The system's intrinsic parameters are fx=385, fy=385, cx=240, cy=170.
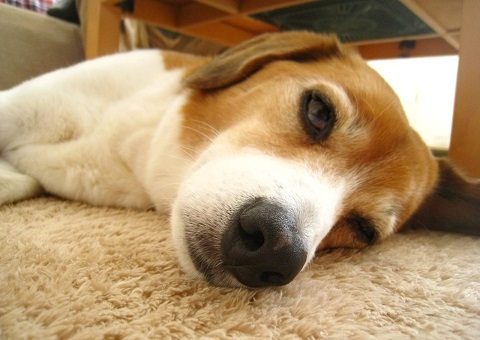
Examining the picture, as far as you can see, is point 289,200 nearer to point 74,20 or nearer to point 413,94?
point 74,20

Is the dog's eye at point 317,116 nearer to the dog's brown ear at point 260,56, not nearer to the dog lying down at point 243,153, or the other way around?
the dog lying down at point 243,153

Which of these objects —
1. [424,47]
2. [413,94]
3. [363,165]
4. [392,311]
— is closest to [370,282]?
[392,311]

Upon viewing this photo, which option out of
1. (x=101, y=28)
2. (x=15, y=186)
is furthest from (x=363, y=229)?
(x=101, y=28)

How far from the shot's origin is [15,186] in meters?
1.41

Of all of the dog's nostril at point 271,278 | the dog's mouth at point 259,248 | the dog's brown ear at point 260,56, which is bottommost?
the dog's nostril at point 271,278

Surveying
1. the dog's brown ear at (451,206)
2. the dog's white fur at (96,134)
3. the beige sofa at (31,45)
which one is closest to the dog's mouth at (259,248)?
the dog's white fur at (96,134)

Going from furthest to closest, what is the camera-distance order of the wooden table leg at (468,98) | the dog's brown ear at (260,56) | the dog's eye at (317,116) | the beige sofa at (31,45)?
1. the beige sofa at (31,45)
2. the wooden table leg at (468,98)
3. the dog's brown ear at (260,56)
4. the dog's eye at (317,116)

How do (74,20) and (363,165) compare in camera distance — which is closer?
(363,165)

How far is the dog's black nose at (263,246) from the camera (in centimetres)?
78

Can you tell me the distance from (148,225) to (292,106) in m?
0.62

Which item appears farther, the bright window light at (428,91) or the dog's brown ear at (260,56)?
the bright window light at (428,91)

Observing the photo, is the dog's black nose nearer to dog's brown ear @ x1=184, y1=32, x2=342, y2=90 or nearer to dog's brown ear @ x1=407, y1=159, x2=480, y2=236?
dog's brown ear @ x1=184, y1=32, x2=342, y2=90

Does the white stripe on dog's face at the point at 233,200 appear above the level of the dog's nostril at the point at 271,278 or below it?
above

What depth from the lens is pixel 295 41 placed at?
5.01ft
